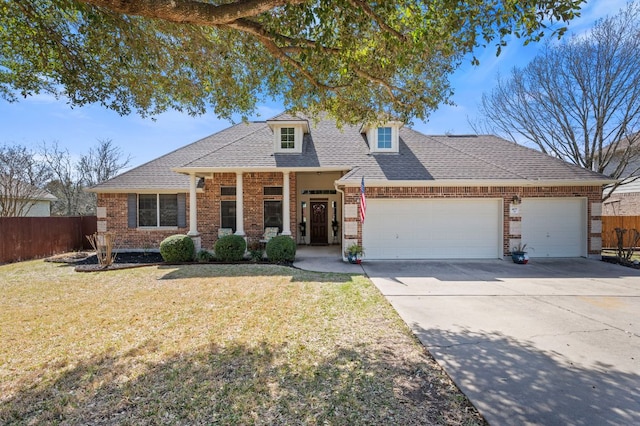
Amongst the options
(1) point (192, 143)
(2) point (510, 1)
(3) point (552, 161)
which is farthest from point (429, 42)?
(1) point (192, 143)

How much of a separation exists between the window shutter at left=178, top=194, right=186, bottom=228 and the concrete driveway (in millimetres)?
9055

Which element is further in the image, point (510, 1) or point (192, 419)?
point (510, 1)

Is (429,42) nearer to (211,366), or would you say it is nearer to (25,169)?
(211,366)

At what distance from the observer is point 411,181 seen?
10.4 meters

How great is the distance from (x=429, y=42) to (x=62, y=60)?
7445mm

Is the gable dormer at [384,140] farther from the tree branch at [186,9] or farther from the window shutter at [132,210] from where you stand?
the window shutter at [132,210]

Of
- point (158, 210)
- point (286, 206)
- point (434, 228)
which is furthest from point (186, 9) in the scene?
point (158, 210)

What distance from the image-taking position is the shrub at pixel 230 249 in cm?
1066

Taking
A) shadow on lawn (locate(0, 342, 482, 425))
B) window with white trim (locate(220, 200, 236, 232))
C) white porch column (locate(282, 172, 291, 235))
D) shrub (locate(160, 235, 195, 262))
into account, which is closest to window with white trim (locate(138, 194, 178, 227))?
window with white trim (locate(220, 200, 236, 232))

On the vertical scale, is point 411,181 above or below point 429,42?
below

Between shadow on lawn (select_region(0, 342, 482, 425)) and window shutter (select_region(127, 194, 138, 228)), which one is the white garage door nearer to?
shadow on lawn (select_region(0, 342, 482, 425))

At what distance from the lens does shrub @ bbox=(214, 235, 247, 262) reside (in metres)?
10.7

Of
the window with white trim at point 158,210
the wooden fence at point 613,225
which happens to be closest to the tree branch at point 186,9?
the window with white trim at point 158,210

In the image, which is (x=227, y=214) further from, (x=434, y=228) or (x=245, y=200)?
(x=434, y=228)
